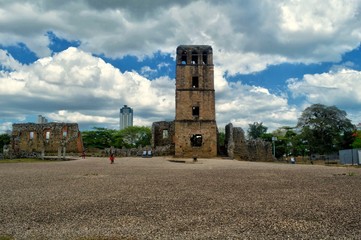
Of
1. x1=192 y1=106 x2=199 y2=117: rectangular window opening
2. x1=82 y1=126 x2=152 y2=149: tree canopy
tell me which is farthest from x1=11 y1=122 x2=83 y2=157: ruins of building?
x1=192 y1=106 x2=199 y2=117: rectangular window opening

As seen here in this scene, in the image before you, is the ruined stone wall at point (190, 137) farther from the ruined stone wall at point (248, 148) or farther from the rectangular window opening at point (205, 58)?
the rectangular window opening at point (205, 58)

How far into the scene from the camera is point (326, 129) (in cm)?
4297

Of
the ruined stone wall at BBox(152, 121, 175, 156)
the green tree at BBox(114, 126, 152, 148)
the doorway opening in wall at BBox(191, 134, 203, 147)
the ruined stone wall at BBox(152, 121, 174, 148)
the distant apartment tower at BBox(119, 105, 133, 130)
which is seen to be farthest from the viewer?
the distant apartment tower at BBox(119, 105, 133, 130)

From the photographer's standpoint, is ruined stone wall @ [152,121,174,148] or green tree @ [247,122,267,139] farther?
green tree @ [247,122,267,139]

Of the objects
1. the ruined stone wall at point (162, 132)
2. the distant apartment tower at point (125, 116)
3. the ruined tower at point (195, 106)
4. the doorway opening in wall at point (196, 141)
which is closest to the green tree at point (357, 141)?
the doorway opening in wall at point (196, 141)

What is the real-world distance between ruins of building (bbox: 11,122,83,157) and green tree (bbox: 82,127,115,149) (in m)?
10.2

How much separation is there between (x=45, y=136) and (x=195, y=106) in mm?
22700

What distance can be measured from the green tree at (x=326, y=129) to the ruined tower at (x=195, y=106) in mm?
19944

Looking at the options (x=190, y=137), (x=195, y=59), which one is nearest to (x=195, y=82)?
(x=195, y=59)

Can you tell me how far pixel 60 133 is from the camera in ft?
133

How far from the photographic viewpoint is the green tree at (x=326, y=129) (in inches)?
1682

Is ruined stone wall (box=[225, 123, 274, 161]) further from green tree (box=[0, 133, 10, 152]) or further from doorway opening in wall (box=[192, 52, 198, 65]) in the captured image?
green tree (box=[0, 133, 10, 152])

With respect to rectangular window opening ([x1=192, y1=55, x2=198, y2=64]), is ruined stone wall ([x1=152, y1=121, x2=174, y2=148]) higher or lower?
lower

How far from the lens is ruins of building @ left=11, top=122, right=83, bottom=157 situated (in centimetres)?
4012
